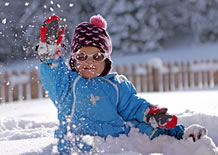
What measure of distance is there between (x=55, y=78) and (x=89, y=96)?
268mm

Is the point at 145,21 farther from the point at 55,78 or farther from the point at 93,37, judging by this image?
the point at 55,78

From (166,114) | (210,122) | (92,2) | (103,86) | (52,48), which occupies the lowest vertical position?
(210,122)

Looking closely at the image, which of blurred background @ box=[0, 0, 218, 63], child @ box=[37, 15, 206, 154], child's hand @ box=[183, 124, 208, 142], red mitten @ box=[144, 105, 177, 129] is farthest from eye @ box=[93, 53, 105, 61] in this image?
blurred background @ box=[0, 0, 218, 63]

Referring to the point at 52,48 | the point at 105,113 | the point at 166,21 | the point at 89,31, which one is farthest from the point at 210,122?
the point at 166,21

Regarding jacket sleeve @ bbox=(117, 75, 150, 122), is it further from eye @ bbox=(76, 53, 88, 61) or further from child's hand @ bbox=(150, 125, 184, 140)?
eye @ bbox=(76, 53, 88, 61)

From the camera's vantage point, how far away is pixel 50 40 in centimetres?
212

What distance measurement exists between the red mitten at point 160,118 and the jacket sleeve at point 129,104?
6cm

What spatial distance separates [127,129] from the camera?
231 centimetres

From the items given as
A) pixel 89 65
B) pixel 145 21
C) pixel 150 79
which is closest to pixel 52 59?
pixel 89 65

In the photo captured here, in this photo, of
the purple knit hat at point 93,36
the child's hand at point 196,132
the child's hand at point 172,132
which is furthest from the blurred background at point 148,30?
the child's hand at point 196,132

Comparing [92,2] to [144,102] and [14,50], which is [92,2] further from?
[144,102]

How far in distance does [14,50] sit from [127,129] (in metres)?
17.8

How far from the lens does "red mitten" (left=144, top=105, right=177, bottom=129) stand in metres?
2.15

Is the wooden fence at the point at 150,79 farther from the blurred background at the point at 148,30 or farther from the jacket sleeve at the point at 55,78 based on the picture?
the jacket sleeve at the point at 55,78
